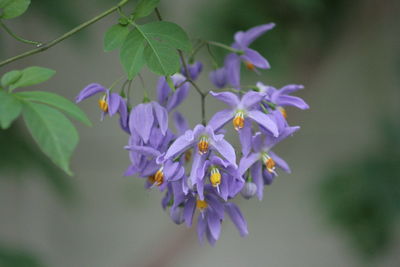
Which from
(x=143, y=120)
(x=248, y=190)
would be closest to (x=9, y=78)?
(x=143, y=120)

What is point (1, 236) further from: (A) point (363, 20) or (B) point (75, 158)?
(A) point (363, 20)

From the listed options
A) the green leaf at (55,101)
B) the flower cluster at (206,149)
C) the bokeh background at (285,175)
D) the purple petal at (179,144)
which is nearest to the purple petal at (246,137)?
the flower cluster at (206,149)

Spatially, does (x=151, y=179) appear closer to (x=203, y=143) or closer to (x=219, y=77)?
(x=203, y=143)

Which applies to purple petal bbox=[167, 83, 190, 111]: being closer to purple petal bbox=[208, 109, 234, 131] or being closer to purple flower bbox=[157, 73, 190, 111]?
purple flower bbox=[157, 73, 190, 111]

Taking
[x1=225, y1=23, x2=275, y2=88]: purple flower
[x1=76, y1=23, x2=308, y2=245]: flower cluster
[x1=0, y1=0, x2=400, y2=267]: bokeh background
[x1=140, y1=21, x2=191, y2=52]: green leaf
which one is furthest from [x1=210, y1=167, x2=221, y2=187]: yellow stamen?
[x1=0, y1=0, x2=400, y2=267]: bokeh background

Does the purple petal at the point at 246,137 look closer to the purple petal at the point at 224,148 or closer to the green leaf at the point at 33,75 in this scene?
the purple petal at the point at 224,148
